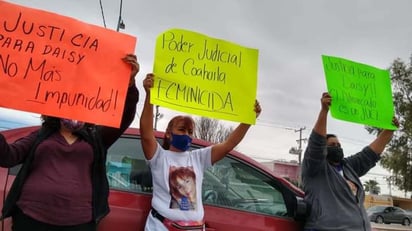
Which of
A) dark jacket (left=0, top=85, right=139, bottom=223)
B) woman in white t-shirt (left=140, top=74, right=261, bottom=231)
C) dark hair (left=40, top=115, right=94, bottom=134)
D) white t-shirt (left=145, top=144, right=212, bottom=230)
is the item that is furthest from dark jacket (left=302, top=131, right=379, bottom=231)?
dark hair (left=40, top=115, right=94, bottom=134)

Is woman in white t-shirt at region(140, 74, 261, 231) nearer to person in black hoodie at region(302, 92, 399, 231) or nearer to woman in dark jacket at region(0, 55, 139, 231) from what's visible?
woman in dark jacket at region(0, 55, 139, 231)

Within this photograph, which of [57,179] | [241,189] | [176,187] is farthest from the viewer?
[241,189]

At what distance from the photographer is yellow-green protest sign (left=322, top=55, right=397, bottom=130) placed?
3389mm

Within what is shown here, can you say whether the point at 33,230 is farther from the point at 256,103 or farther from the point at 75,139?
the point at 256,103

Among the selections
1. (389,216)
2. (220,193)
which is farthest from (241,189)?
(389,216)

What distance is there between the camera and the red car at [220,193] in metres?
2.95

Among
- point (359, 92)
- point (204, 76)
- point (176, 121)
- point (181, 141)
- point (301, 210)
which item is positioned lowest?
point (301, 210)

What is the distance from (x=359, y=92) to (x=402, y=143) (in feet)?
107

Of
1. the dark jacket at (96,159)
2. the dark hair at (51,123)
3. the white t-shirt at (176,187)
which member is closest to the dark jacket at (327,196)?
the white t-shirt at (176,187)

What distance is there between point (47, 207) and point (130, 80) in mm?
872

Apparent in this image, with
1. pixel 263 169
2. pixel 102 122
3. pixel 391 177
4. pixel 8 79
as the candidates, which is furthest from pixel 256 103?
pixel 391 177

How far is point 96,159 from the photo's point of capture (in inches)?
99.5

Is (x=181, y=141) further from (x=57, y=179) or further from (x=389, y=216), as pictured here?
(x=389, y=216)

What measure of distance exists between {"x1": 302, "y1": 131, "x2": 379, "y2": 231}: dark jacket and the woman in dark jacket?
1.51 metres
